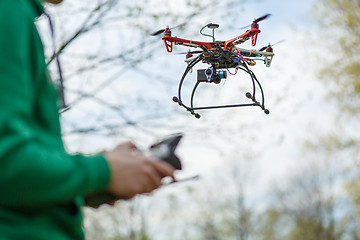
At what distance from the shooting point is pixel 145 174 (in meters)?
1.13

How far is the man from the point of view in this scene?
970mm

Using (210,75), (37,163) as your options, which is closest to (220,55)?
(210,75)

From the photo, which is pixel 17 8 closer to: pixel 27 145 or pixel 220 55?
pixel 27 145

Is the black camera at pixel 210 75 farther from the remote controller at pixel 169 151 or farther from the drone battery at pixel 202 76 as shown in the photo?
the remote controller at pixel 169 151

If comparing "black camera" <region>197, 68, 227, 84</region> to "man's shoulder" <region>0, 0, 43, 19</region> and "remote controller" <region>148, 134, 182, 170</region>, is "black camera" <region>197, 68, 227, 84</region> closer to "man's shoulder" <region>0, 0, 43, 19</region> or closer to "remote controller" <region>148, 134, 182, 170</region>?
"remote controller" <region>148, 134, 182, 170</region>

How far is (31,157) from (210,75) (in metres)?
1.19

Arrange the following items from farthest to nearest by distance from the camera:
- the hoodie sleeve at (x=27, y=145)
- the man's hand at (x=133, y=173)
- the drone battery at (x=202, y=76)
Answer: the drone battery at (x=202, y=76), the man's hand at (x=133, y=173), the hoodie sleeve at (x=27, y=145)

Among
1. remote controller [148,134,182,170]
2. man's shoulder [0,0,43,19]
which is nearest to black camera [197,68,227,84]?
remote controller [148,134,182,170]

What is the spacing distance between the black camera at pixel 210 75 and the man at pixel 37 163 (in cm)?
93

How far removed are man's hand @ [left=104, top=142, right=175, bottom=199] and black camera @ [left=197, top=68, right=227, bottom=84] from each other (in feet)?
3.05

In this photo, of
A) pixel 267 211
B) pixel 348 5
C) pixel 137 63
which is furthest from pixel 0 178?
pixel 267 211

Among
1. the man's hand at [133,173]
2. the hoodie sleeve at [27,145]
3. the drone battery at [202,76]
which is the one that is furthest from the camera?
the drone battery at [202,76]

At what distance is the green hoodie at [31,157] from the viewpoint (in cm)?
97

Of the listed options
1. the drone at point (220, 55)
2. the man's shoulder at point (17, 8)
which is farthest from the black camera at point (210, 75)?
the man's shoulder at point (17, 8)
